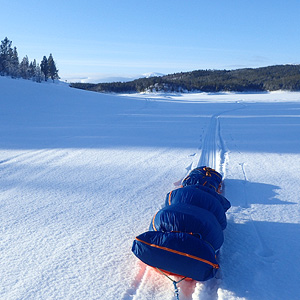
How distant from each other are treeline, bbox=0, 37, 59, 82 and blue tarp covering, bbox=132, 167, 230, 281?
5337cm

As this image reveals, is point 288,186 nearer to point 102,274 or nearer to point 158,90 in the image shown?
point 102,274

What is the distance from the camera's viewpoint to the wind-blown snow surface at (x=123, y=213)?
2732 millimetres

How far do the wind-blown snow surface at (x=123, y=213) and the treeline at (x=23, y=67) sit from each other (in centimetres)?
4744

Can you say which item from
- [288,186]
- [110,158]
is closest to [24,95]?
[110,158]

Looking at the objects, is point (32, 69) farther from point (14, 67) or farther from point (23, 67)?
point (14, 67)

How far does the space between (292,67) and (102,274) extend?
434 feet

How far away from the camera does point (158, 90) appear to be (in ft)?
246

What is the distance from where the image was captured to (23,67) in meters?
60.3

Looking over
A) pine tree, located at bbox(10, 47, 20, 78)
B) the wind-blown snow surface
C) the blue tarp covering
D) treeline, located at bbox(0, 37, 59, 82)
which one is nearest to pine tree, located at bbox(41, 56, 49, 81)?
treeline, located at bbox(0, 37, 59, 82)

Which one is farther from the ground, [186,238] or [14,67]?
[14,67]

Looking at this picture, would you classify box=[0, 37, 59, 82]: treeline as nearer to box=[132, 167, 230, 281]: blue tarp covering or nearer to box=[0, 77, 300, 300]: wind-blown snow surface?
box=[0, 77, 300, 300]: wind-blown snow surface

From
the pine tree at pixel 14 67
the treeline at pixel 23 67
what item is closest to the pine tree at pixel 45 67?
the treeline at pixel 23 67

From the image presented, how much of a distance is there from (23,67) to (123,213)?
63300 mm

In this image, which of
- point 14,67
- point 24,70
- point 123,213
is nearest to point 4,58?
point 14,67
